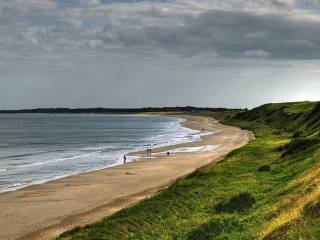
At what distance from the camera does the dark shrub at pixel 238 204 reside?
1105 inches

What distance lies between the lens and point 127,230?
85.7ft

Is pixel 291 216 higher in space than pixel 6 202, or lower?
higher

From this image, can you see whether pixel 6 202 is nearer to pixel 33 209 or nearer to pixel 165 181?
pixel 33 209

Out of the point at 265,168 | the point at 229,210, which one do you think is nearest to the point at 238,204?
the point at 229,210

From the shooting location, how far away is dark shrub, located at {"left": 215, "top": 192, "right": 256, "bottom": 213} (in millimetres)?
28077

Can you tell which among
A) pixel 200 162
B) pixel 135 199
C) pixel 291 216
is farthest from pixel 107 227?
pixel 200 162

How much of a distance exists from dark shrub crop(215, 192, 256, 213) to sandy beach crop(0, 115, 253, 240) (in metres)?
9.20

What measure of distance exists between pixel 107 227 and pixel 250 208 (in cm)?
830

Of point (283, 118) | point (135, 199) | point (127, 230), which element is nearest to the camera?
point (127, 230)

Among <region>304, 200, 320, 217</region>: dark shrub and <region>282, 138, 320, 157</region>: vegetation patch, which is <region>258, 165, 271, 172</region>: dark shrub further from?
<region>304, 200, 320, 217</region>: dark shrub

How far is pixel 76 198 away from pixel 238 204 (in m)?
17.5

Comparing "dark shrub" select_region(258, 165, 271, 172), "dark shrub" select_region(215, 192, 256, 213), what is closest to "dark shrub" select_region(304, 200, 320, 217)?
"dark shrub" select_region(215, 192, 256, 213)

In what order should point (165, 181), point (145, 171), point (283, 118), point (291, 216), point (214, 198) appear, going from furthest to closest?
1. point (283, 118)
2. point (145, 171)
3. point (165, 181)
4. point (214, 198)
5. point (291, 216)

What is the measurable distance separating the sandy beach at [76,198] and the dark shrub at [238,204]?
30.2ft
